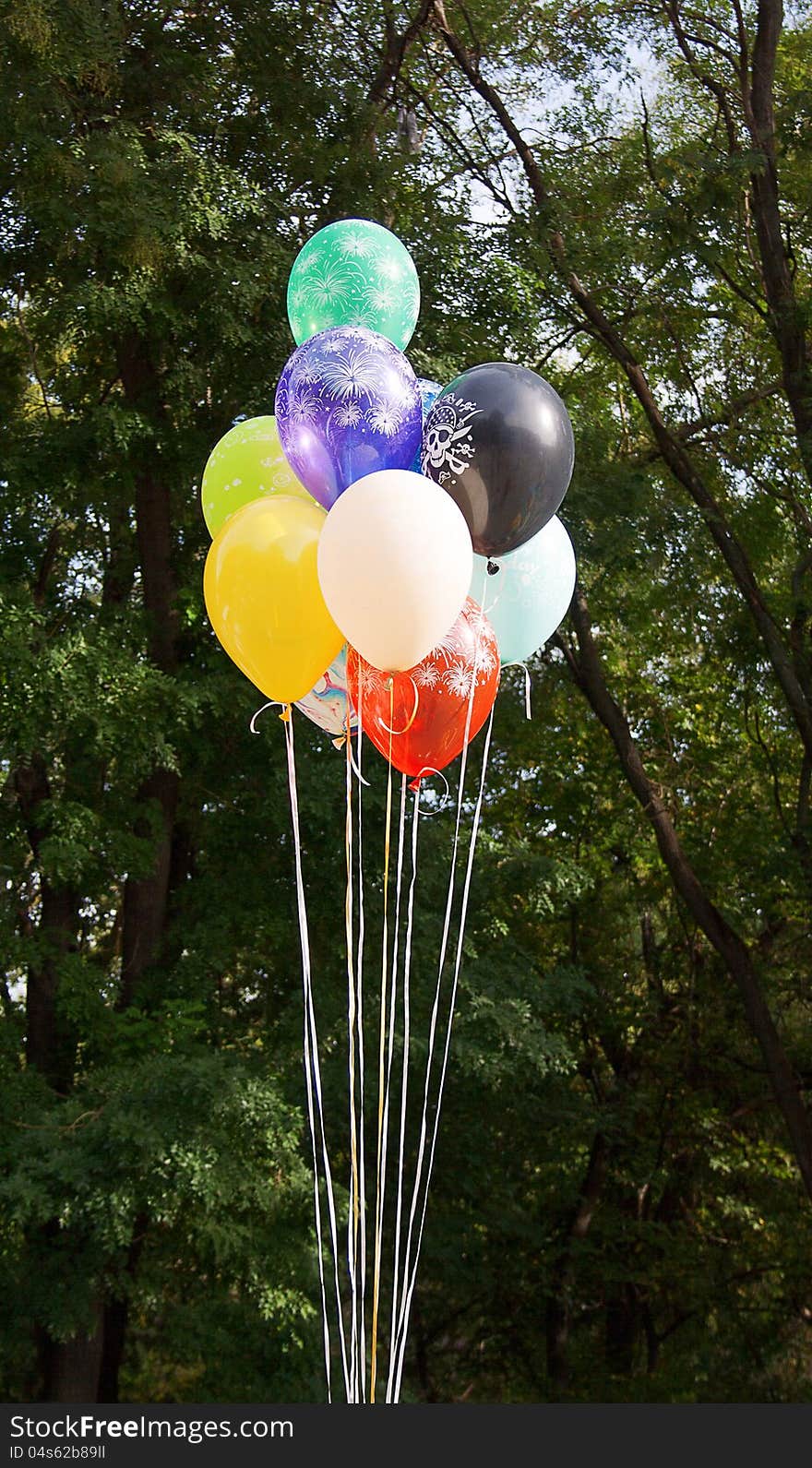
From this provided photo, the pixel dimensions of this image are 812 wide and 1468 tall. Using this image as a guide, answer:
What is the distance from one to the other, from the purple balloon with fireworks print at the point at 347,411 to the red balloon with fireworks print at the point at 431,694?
1.35ft

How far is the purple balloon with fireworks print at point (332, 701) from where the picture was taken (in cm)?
342

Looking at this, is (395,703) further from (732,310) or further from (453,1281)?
(453,1281)

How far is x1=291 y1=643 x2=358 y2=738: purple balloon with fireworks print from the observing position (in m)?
3.42

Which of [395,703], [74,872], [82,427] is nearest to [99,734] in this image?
[74,872]

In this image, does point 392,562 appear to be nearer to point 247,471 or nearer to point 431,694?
point 431,694

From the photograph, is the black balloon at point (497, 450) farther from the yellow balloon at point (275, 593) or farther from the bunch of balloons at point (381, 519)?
the yellow balloon at point (275, 593)

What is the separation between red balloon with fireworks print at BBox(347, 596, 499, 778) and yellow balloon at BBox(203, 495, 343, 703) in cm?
13

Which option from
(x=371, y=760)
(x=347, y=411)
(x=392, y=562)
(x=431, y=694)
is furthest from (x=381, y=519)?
(x=371, y=760)

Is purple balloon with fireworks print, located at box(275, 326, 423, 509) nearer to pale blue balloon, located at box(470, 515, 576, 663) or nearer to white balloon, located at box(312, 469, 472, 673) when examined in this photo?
white balloon, located at box(312, 469, 472, 673)

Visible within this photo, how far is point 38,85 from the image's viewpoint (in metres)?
6.36

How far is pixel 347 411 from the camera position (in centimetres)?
300

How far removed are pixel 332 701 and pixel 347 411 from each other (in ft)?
2.81

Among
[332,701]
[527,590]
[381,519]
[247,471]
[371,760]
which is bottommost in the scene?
[381,519]

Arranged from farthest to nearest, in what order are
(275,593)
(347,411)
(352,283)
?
1. (352,283)
2. (275,593)
3. (347,411)
